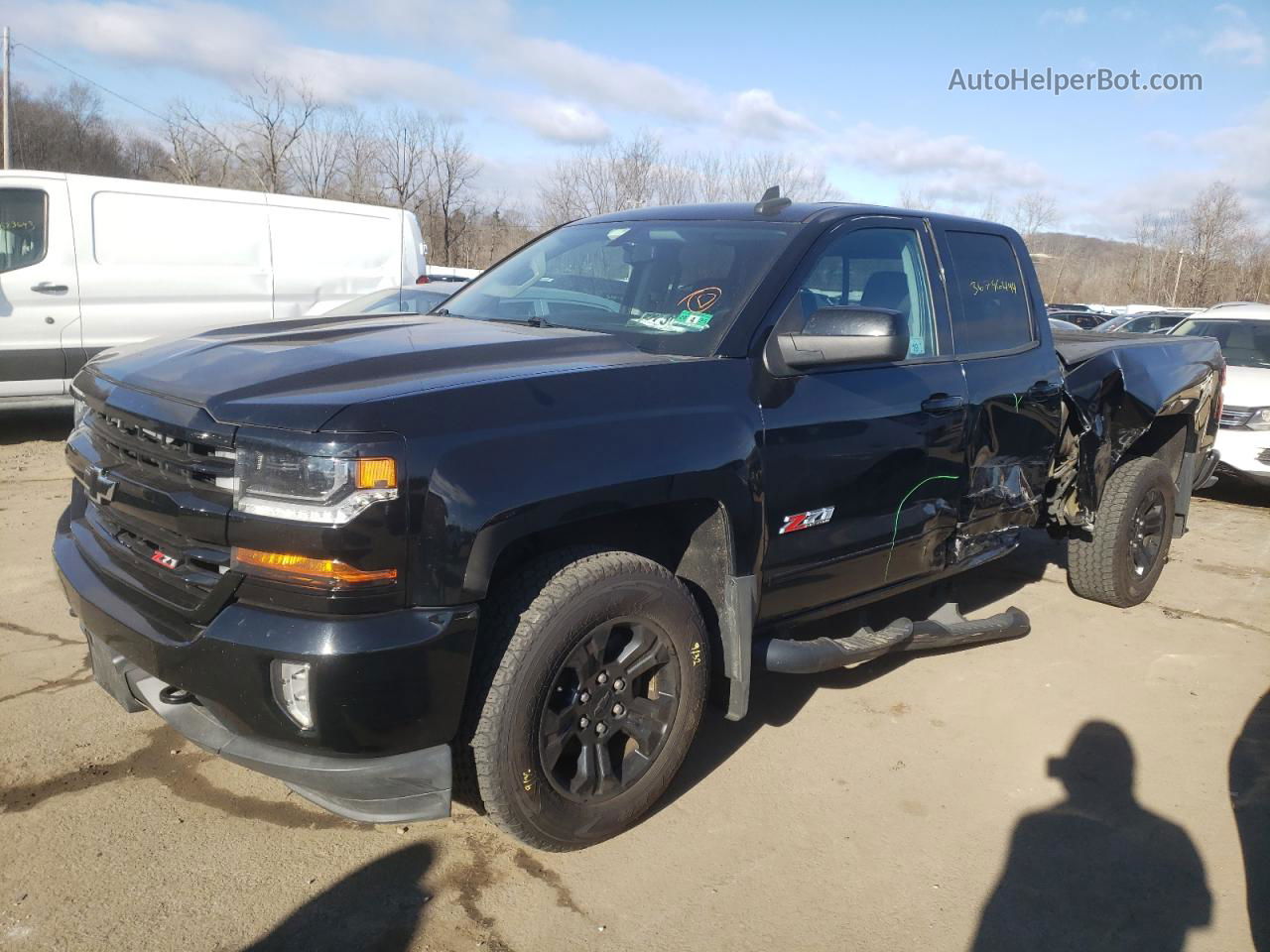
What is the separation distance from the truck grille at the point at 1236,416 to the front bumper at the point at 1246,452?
67 mm

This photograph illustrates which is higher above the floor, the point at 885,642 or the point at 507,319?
the point at 507,319

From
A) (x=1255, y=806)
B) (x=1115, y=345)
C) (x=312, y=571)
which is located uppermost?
(x=1115, y=345)

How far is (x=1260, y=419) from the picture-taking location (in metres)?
8.40

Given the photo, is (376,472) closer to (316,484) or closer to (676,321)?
(316,484)

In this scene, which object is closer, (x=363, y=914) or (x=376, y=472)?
(x=376, y=472)

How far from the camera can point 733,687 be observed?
3150 millimetres

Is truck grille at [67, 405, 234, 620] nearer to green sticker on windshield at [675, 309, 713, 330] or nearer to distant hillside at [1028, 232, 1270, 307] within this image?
green sticker on windshield at [675, 309, 713, 330]

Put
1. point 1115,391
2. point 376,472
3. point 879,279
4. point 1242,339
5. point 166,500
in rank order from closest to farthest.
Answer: point 376,472, point 166,500, point 879,279, point 1115,391, point 1242,339

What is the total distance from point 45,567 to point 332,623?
3591mm

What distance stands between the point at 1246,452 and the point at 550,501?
7954mm

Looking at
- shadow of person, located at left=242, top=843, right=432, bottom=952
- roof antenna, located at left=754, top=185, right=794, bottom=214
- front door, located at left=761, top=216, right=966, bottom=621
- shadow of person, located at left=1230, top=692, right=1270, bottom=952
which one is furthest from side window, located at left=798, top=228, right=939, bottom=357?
shadow of person, located at left=242, top=843, right=432, bottom=952

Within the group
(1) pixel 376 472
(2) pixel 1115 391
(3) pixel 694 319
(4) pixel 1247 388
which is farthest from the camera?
(4) pixel 1247 388

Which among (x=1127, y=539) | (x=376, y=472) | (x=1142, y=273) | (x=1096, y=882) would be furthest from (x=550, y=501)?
(x=1142, y=273)

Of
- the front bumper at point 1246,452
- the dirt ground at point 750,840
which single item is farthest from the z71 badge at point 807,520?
the front bumper at point 1246,452
